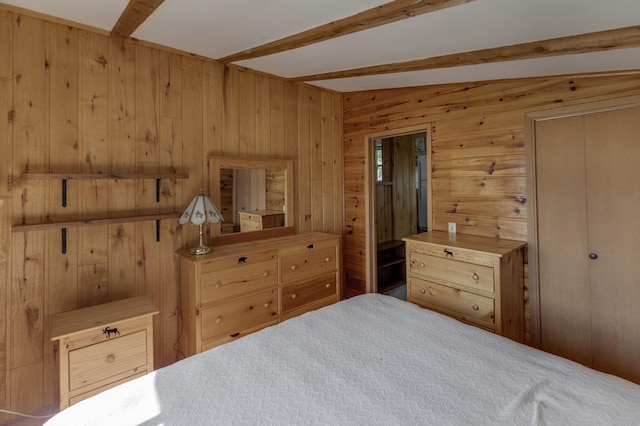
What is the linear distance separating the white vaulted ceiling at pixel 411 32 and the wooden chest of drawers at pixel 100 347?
1816 mm

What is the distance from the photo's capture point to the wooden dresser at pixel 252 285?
2.26 meters

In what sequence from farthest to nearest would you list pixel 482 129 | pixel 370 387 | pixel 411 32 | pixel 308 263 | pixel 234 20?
pixel 308 263 < pixel 482 129 < pixel 234 20 < pixel 411 32 < pixel 370 387

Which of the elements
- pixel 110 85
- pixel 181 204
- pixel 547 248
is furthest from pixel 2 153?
pixel 547 248

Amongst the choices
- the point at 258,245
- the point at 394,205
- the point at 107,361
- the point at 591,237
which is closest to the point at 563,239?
the point at 591,237

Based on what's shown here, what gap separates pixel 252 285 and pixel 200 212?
0.70 meters

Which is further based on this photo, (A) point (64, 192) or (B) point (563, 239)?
(B) point (563, 239)

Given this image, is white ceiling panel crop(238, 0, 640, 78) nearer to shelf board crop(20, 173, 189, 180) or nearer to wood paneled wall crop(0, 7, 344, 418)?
wood paneled wall crop(0, 7, 344, 418)

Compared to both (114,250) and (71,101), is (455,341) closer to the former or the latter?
(114,250)

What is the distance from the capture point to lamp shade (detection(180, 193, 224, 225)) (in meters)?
2.32

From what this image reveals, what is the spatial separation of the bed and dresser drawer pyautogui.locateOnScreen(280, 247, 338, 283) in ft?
4.21

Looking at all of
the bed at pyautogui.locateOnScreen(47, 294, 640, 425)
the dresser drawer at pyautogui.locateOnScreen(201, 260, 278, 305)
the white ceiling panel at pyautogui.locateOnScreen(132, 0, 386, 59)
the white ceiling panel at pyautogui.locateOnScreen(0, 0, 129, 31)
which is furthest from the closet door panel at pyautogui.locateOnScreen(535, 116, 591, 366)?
the white ceiling panel at pyautogui.locateOnScreen(0, 0, 129, 31)

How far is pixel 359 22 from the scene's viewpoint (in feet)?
5.65

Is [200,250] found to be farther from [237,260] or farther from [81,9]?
[81,9]

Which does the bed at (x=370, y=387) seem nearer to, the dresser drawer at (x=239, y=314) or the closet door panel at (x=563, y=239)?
the dresser drawer at (x=239, y=314)
